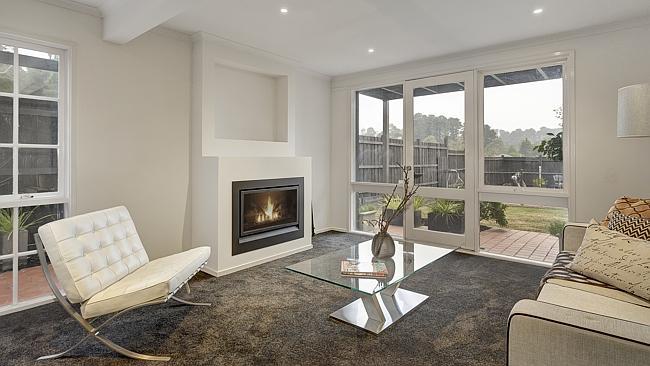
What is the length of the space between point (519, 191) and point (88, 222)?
418 cm

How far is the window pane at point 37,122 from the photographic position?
2803 millimetres

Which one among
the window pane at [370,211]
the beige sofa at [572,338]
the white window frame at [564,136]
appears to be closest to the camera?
the beige sofa at [572,338]

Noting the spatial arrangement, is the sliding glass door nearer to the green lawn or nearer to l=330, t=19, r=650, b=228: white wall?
the green lawn

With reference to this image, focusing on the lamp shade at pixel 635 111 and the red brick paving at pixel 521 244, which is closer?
the lamp shade at pixel 635 111

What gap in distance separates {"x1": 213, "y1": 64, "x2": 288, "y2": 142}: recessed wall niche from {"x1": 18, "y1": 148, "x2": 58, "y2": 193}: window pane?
5.07 ft

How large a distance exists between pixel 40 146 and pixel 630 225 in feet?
14.1

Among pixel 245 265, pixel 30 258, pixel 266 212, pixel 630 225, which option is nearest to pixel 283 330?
pixel 245 265

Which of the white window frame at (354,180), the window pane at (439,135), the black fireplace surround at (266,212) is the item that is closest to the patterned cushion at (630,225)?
the window pane at (439,135)

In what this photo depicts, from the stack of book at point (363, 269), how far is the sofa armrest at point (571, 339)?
1.09 m

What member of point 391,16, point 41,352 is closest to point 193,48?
point 391,16

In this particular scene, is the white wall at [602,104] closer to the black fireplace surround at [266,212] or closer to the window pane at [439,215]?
the window pane at [439,215]

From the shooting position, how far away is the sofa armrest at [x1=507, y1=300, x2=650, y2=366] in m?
1.15

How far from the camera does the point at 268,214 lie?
13.8 ft

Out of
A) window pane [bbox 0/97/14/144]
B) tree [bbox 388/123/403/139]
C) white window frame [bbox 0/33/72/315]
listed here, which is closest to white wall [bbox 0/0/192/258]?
white window frame [bbox 0/33/72/315]
